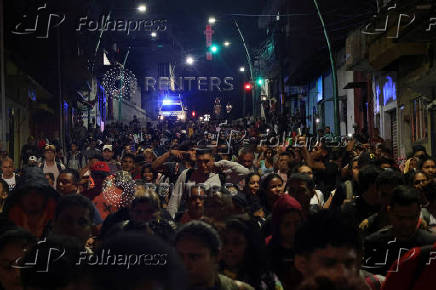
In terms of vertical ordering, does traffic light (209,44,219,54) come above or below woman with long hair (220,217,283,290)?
above

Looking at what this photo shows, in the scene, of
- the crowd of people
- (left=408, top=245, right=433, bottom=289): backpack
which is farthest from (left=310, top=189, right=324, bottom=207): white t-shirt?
(left=408, top=245, right=433, bottom=289): backpack

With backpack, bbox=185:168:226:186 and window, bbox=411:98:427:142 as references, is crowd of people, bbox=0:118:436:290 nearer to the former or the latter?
backpack, bbox=185:168:226:186

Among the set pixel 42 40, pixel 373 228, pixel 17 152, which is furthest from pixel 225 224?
pixel 42 40

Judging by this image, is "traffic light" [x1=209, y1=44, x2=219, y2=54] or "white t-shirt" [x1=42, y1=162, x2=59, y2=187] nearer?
"white t-shirt" [x1=42, y1=162, x2=59, y2=187]

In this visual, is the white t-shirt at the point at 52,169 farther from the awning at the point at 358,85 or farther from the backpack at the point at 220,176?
the awning at the point at 358,85

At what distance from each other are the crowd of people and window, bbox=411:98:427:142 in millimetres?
10454

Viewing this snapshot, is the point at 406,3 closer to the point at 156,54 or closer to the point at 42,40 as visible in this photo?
the point at 42,40

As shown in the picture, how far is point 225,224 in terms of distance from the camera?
5.60 metres

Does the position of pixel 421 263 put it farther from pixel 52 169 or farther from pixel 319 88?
pixel 319 88

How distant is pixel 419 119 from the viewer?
22156 mm

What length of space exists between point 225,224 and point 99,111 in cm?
5251

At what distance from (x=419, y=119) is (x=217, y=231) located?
1797cm

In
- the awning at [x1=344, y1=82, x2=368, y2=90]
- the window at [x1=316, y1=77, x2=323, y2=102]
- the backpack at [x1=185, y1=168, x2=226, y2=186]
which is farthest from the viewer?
the window at [x1=316, y1=77, x2=323, y2=102]

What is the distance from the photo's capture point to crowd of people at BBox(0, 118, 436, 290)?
2.86m
